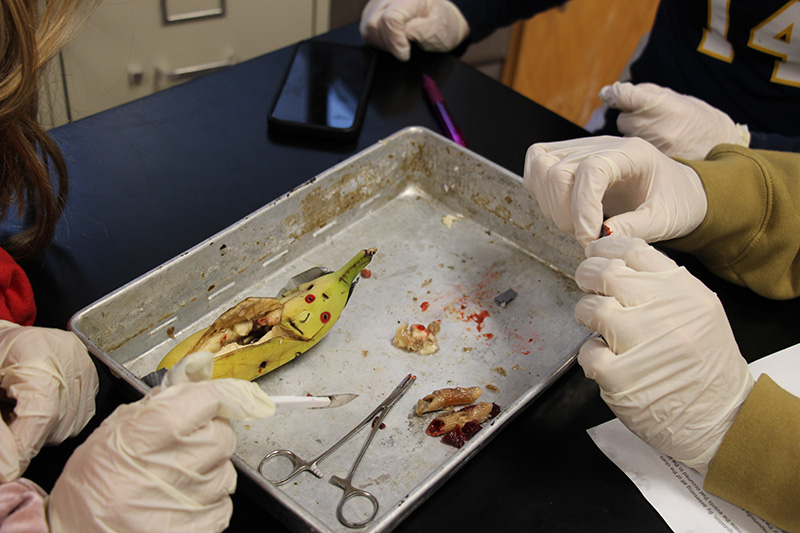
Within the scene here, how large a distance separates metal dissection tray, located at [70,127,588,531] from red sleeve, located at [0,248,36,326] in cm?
12

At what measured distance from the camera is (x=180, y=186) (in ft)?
4.54

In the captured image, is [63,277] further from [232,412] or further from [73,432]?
[232,412]

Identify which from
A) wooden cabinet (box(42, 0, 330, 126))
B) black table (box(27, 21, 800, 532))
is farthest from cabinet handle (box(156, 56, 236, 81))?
black table (box(27, 21, 800, 532))

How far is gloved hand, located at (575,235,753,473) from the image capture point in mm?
922

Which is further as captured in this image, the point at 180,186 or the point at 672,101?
the point at 672,101

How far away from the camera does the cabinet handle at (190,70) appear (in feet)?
8.19

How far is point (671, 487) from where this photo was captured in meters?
0.97

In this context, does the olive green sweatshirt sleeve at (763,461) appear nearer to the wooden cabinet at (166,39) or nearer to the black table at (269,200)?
the black table at (269,200)

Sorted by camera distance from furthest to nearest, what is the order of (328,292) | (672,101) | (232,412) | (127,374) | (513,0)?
(513,0) → (672,101) → (328,292) → (127,374) → (232,412)

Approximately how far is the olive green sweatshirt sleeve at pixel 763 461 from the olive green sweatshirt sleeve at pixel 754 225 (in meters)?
0.38

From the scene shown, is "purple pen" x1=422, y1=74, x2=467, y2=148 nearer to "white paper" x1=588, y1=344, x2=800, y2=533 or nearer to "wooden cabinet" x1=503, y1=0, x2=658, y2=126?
"white paper" x1=588, y1=344, x2=800, y2=533

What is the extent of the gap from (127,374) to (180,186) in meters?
0.59

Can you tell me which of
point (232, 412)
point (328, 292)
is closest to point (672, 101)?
point (328, 292)

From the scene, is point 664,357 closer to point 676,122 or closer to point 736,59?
point 676,122
